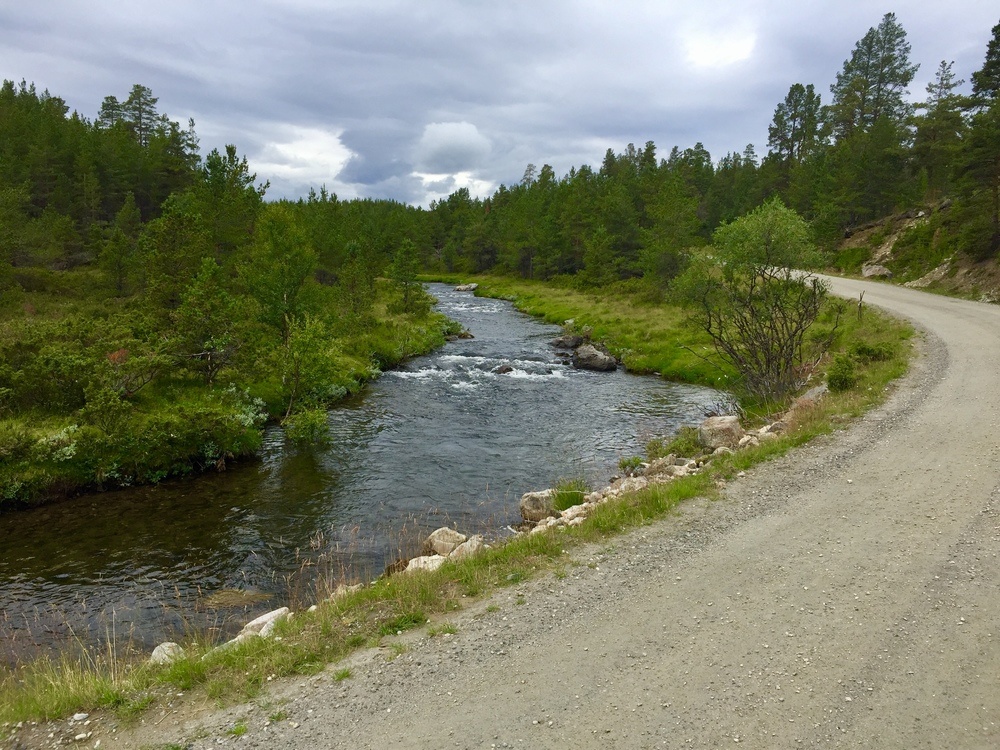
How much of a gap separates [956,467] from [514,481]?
38.2 feet

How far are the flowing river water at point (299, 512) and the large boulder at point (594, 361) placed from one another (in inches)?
255

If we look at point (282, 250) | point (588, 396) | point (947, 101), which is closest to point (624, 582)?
point (588, 396)

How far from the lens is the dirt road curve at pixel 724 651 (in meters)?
5.97

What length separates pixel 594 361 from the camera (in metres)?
36.8

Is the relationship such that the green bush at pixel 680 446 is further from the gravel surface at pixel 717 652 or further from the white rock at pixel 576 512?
the gravel surface at pixel 717 652

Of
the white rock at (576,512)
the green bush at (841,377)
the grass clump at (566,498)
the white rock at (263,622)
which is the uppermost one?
the green bush at (841,377)

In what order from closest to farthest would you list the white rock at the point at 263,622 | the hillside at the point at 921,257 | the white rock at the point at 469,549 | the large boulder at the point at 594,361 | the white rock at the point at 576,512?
the white rock at the point at 263,622, the white rock at the point at 469,549, the white rock at the point at 576,512, the large boulder at the point at 594,361, the hillside at the point at 921,257

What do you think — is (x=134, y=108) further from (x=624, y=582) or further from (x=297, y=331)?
(x=624, y=582)

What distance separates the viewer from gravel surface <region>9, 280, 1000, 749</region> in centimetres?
598

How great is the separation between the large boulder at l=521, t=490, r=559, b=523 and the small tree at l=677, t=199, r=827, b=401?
998cm

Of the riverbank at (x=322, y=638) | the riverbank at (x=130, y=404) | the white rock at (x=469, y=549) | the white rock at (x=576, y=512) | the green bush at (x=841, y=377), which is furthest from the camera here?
the green bush at (x=841, y=377)

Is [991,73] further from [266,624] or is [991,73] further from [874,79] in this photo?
[266,624]

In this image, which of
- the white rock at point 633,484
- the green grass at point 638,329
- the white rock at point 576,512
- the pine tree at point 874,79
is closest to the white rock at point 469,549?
the white rock at point 576,512

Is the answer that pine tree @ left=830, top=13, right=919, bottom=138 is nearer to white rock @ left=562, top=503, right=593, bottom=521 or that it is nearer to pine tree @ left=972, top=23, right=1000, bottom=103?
pine tree @ left=972, top=23, right=1000, bottom=103
